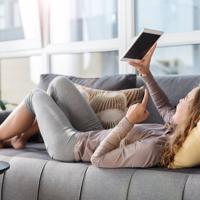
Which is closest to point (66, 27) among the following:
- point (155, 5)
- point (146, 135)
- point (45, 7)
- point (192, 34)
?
point (45, 7)

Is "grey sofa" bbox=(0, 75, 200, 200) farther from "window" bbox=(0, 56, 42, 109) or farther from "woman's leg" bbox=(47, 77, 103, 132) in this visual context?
"window" bbox=(0, 56, 42, 109)

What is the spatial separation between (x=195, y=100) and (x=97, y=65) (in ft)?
5.26

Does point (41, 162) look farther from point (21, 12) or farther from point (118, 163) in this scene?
point (21, 12)

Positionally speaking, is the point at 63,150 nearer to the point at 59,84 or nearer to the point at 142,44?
the point at 59,84

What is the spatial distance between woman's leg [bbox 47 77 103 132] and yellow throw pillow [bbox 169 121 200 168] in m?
0.66

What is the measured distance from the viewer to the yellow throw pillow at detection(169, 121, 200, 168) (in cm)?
144

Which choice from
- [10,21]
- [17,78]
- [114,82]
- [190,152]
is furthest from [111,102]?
[10,21]

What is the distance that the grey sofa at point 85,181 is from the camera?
4.52ft

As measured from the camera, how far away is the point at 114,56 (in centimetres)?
294

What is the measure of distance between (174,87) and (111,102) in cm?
37

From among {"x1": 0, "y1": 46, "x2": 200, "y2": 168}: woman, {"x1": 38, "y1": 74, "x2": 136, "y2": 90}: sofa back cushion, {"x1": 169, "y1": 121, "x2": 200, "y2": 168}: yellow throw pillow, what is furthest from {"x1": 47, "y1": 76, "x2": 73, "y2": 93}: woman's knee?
{"x1": 169, "y1": 121, "x2": 200, "y2": 168}: yellow throw pillow

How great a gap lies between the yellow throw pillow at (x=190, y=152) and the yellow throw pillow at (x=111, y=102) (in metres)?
0.69

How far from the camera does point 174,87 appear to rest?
2.19m

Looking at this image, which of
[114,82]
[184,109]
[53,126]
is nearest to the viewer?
[184,109]
